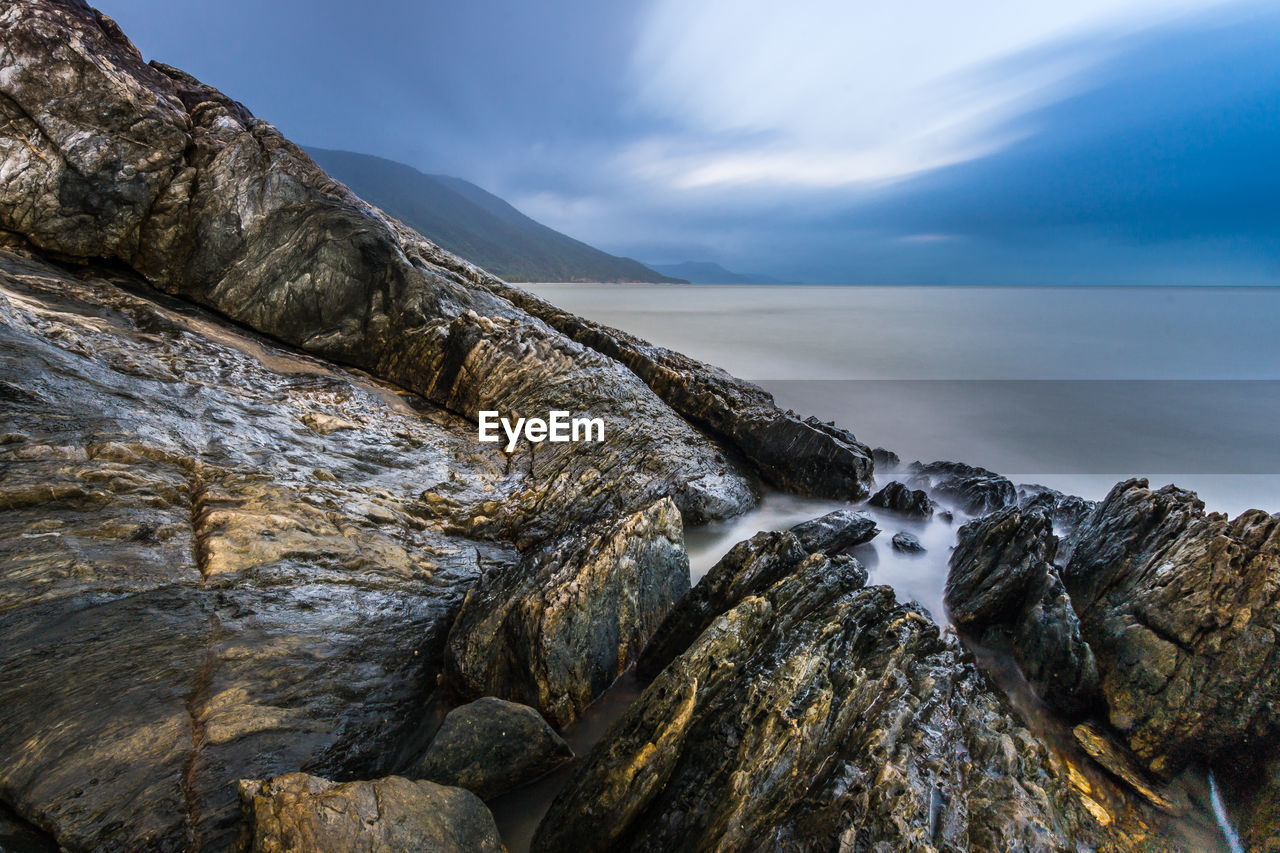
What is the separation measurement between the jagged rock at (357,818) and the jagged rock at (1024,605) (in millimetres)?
5490

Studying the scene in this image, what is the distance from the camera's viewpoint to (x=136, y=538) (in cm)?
439

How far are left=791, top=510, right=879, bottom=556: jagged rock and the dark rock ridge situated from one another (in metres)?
1.68

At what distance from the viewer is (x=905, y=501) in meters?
9.91

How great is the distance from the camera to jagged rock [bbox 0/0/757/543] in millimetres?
7477

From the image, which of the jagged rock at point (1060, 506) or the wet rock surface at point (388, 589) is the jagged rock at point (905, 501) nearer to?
the jagged rock at point (1060, 506)

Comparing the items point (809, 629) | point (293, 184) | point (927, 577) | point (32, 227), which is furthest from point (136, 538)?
point (927, 577)

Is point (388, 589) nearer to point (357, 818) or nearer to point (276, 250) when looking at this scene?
point (357, 818)

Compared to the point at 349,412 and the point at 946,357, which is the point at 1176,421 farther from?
the point at 349,412

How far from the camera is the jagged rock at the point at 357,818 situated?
2.80 m

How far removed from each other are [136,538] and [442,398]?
16.9ft

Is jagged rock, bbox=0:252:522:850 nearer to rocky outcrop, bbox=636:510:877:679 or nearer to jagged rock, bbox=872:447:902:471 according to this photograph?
rocky outcrop, bbox=636:510:877:679

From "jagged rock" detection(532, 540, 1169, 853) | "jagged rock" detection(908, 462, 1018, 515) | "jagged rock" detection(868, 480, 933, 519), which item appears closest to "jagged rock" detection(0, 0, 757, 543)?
"jagged rock" detection(868, 480, 933, 519)

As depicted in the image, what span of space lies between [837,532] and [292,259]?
10.3m

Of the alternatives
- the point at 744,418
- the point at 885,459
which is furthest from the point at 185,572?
the point at 885,459
